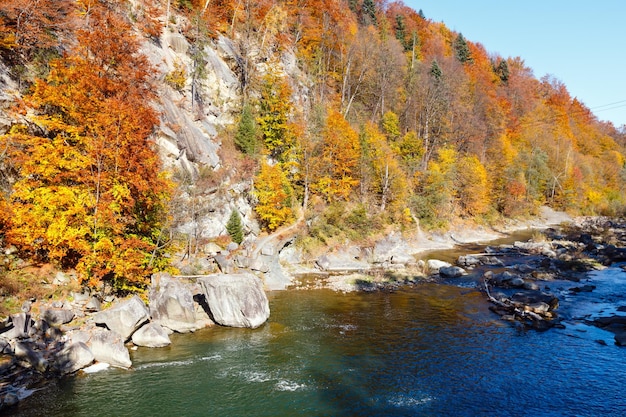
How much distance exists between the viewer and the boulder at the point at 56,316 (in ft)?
59.7

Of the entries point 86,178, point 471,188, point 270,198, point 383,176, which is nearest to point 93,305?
point 86,178

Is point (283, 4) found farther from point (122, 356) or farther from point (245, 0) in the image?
point (122, 356)

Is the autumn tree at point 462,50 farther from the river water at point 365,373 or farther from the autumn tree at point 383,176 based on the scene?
the river water at point 365,373

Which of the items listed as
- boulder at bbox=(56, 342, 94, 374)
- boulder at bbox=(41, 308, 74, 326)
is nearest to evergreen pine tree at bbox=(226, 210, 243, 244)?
boulder at bbox=(41, 308, 74, 326)

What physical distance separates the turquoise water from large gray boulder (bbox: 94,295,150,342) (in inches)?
63.2

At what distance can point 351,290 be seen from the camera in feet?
96.6

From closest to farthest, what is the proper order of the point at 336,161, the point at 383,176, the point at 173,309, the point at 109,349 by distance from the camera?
the point at 109,349 → the point at 173,309 → the point at 336,161 → the point at 383,176

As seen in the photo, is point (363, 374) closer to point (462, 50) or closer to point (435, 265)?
point (435, 265)

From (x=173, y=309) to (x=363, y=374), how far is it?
1229 centimetres

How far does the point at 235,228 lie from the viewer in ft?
113

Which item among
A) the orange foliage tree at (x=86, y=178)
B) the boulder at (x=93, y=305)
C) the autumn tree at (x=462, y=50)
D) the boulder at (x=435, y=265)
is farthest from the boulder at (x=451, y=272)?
the autumn tree at (x=462, y=50)

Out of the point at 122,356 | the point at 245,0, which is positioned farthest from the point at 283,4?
the point at 122,356

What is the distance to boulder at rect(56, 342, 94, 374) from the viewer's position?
15.9m

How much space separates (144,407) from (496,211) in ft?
214
